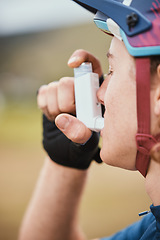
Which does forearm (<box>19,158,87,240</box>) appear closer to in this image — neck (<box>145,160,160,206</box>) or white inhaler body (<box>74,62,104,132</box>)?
white inhaler body (<box>74,62,104,132</box>)

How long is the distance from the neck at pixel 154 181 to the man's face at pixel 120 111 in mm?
69

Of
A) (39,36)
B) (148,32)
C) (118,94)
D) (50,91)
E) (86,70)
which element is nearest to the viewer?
(148,32)

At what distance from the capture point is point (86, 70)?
143cm

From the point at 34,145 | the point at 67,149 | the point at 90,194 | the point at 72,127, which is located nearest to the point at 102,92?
the point at 72,127

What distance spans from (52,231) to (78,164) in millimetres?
399

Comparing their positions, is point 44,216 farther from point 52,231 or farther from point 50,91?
point 50,91

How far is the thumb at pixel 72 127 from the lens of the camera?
1.32 metres

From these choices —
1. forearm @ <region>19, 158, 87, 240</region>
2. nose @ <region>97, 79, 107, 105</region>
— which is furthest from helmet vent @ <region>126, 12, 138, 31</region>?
forearm @ <region>19, 158, 87, 240</region>

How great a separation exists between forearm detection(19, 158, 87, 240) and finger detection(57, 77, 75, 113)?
38 centimetres

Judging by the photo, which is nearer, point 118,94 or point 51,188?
point 118,94

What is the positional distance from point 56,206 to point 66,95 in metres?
0.63

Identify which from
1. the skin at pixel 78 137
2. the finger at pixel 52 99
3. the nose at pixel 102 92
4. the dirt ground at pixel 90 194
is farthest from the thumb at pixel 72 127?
the dirt ground at pixel 90 194

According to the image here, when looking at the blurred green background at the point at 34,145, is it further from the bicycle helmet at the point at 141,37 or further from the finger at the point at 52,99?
the bicycle helmet at the point at 141,37

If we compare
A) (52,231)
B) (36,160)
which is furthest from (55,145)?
(36,160)
